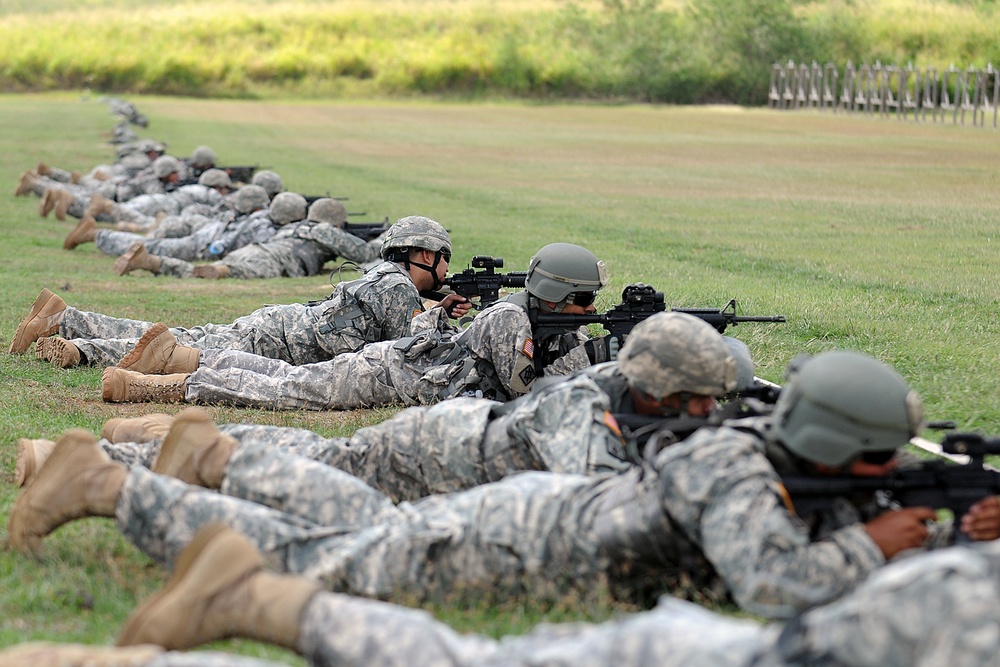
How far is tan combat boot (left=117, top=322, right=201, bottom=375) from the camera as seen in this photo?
8773 mm

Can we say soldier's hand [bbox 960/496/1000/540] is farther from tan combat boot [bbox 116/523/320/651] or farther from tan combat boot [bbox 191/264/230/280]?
tan combat boot [bbox 191/264/230/280]

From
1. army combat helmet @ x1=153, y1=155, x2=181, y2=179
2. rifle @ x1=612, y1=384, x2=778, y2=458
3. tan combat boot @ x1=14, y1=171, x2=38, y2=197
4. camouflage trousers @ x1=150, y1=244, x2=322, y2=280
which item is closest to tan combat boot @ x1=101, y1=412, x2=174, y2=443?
rifle @ x1=612, y1=384, x2=778, y2=458

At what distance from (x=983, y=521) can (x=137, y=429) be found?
3958 millimetres

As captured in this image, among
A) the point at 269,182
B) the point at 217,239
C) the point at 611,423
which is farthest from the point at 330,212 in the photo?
the point at 611,423

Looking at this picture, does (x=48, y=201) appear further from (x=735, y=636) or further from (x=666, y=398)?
(x=735, y=636)

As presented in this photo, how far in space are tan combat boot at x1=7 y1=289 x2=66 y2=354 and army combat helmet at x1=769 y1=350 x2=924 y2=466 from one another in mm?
7279

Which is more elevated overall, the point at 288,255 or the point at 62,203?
the point at 288,255

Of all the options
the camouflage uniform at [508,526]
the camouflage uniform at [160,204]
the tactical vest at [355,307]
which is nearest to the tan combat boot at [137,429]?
the camouflage uniform at [508,526]

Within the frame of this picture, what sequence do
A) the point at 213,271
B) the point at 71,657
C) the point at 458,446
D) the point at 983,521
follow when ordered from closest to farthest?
the point at 71,657 < the point at 983,521 < the point at 458,446 < the point at 213,271

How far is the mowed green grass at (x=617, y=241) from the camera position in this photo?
18.0 ft

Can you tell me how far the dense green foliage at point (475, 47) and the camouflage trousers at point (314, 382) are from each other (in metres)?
65.6

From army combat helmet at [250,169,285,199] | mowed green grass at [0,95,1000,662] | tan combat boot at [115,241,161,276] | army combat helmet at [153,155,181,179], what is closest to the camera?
mowed green grass at [0,95,1000,662]

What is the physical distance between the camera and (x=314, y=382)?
830cm

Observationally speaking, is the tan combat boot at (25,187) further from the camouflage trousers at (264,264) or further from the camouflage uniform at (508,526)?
the camouflage uniform at (508,526)
